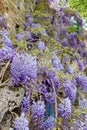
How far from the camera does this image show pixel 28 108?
2143 millimetres

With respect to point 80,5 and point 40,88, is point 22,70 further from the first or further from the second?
point 80,5

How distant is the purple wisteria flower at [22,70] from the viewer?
2.21m

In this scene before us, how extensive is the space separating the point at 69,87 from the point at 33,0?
2859 millimetres

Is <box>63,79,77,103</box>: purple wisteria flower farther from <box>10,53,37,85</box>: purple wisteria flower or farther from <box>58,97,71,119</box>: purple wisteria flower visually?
<box>10,53,37,85</box>: purple wisteria flower

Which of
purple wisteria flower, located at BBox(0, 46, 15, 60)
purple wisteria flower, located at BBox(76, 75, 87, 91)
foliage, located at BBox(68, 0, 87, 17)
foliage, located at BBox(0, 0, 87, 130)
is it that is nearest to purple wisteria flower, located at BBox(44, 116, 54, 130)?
foliage, located at BBox(0, 0, 87, 130)

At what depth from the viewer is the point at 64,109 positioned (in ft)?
7.43

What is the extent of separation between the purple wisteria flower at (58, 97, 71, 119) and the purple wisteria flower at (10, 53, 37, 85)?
11.2 inches

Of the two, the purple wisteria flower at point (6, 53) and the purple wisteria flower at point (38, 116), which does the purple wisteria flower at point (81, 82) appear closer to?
the purple wisteria flower at point (6, 53)

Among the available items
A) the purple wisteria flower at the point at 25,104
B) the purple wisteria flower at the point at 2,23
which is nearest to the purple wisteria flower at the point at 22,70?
the purple wisteria flower at the point at 25,104

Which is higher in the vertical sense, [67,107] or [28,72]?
[28,72]

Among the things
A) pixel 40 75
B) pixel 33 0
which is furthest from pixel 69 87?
pixel 33 0

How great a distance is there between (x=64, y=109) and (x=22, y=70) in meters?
0.42

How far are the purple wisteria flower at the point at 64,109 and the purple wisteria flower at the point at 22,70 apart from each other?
0.93 feet

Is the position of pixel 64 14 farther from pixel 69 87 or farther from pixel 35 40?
pixel 69 87
